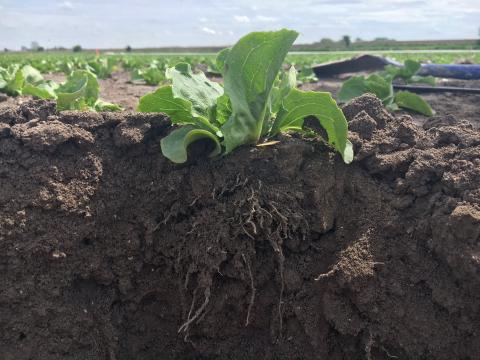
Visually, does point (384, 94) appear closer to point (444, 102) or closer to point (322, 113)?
point (444, 102)

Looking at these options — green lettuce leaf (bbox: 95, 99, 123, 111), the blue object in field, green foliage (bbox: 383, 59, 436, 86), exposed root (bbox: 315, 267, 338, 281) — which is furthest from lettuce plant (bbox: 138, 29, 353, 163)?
the blue object in field

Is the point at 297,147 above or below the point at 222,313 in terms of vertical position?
above

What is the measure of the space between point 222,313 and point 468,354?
106 cm

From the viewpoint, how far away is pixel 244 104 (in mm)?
2197

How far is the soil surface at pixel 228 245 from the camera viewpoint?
202 centimetres

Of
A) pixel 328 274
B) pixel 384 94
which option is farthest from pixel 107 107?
pixel 384 94

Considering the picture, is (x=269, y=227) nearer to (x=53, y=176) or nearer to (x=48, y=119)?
(x=53, y=176)

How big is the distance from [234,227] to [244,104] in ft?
1.88

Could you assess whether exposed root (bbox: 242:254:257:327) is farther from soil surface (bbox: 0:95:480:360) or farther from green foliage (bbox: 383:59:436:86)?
green foliage (bbox: 383:59:436:86)

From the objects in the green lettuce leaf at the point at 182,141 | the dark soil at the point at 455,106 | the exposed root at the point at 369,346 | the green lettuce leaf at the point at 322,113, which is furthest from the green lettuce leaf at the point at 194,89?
the dark soil at the point at 455,106

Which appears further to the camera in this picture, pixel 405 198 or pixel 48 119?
pixel 48 119

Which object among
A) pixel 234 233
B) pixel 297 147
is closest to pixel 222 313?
pixel 234 233

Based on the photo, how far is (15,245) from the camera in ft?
6.97

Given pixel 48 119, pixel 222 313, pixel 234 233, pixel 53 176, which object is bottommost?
pixel 222 313
